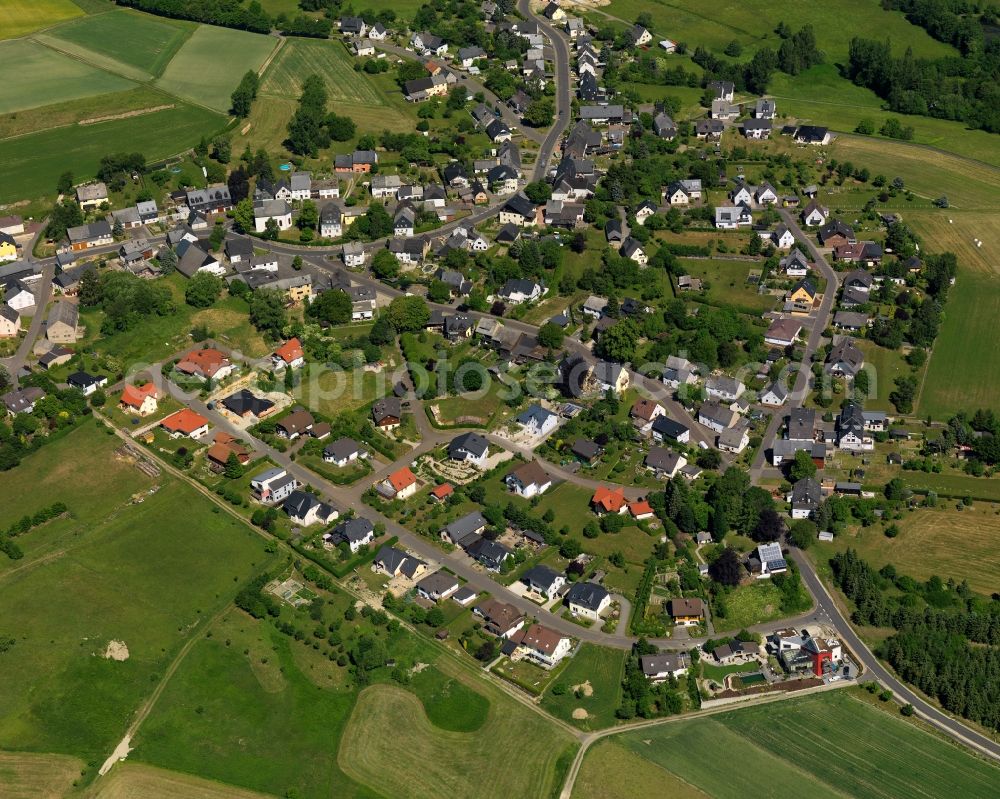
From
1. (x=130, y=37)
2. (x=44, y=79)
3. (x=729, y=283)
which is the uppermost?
(x=130, y=37)

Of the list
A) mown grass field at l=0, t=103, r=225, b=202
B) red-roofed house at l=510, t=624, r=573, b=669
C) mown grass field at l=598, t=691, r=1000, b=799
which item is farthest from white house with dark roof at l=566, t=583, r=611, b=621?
mown grass field at l=0, t=103, r=225, b=202

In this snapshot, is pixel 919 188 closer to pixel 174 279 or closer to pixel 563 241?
pixel 563 241

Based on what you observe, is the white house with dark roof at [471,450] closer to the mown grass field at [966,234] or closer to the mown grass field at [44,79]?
the mown grass field at [966,234]

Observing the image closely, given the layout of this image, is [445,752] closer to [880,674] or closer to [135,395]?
[880,674]

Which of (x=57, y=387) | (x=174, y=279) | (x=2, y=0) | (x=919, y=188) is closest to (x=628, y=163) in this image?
(x=919, y=188)

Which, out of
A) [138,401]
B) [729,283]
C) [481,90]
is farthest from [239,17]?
[729,283]

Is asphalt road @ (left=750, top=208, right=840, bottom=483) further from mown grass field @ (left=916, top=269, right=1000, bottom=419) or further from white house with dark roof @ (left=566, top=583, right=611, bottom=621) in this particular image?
white house with dark roof @ (left=566, top=583, right=611, bottom=621)
